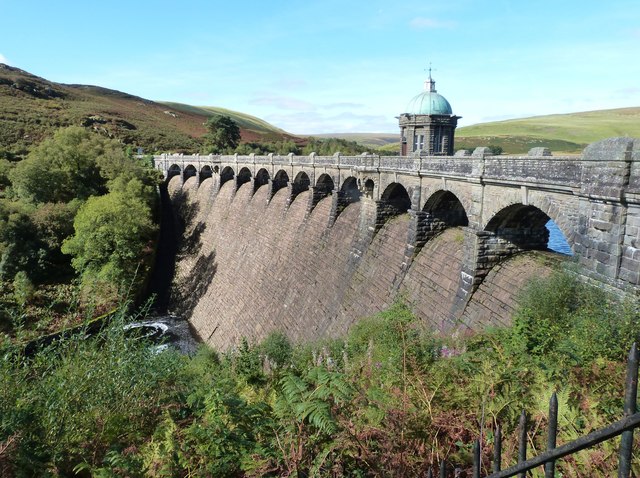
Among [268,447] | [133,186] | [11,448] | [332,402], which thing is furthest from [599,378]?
[133,186]

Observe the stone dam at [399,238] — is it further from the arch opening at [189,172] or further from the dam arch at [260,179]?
the arch opening at [189,172]

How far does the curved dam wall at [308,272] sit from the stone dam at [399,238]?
3.3 inches

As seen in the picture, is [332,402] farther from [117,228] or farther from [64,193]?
[64,193]

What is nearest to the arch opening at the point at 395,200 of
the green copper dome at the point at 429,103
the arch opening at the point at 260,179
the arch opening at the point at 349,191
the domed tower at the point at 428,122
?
the arch opening at the point at 349,191

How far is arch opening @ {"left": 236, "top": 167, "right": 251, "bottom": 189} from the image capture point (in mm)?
42653

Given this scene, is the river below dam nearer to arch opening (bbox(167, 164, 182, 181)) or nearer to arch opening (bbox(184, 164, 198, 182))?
arch opening (bbox(184, 164, 198, 182))

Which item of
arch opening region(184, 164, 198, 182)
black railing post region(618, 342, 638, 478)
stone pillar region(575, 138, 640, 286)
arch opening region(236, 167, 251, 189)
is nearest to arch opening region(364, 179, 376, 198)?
stone pillar region(575, 138, 640, 286)

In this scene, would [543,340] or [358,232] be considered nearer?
[543,340]

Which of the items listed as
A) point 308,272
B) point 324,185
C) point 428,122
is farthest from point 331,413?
point 428,122

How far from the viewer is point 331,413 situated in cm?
549

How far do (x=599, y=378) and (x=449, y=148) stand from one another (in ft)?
105

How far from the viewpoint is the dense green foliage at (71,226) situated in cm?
3209

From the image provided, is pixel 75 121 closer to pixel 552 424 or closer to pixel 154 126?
pixel 154 126

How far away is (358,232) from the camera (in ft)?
77.3
